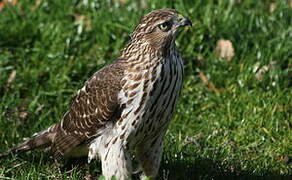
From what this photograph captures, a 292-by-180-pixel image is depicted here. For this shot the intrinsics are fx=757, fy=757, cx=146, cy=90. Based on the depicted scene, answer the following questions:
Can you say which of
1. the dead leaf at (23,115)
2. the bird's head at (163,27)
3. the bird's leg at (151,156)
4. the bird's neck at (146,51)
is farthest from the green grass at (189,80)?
the bird's head at (163,27)

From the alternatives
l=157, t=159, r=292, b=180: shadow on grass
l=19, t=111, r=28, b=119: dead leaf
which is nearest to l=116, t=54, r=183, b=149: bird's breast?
l=157, t=159, r=292, b=180: shadow on grass

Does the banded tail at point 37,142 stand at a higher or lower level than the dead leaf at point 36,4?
lower

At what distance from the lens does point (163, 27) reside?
5668mm

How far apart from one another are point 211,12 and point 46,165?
2791 millimetres

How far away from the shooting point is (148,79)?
557 centimetres

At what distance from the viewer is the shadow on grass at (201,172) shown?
6.24 metres

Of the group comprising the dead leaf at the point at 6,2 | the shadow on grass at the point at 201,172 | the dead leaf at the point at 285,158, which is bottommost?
the dead leaf at the point at 285,158

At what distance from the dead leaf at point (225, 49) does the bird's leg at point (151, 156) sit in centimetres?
207

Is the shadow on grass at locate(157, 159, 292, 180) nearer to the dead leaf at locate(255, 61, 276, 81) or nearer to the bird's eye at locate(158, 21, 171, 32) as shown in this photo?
the bird's eye at locate(158, 21, 171, 32)

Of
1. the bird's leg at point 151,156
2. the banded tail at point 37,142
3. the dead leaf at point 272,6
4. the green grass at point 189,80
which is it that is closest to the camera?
the bird's leg at point 151,156

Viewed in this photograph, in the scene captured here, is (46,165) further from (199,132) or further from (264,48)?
(264,48)

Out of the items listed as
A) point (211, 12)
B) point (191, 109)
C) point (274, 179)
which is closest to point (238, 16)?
point (211, 12)

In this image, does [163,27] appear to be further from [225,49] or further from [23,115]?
[225,49]

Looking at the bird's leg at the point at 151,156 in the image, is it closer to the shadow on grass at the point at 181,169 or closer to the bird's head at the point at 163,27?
the shadow on grass at the point at 181,169
